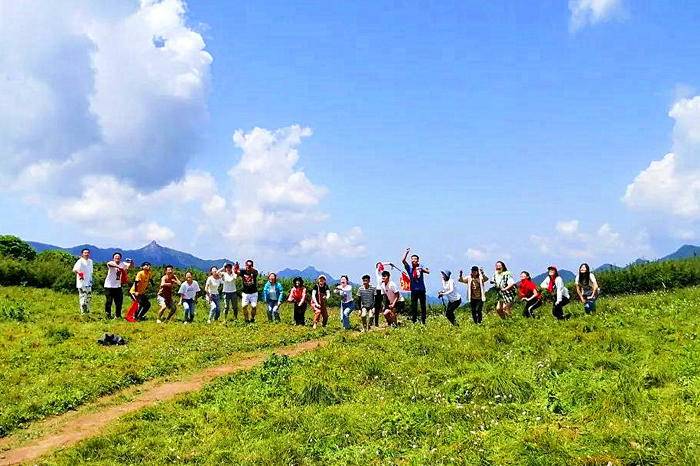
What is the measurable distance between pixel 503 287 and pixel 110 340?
1477cm

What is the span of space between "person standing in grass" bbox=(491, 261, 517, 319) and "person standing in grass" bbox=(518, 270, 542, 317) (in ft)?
1.39

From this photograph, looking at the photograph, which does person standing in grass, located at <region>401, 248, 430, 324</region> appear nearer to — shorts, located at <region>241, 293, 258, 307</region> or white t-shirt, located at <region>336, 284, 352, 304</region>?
white t-shirt, located at <region>336, 284, 352, 304</region>

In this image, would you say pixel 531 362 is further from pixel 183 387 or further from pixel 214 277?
pixel 214 277

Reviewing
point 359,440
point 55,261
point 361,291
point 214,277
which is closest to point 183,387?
point 359,440

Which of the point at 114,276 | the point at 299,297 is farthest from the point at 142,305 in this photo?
the point at 299,297

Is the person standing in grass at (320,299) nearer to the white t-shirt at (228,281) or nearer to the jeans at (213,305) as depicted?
the white t-shirt at (228,281)

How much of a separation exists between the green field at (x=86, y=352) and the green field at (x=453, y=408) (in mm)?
2789

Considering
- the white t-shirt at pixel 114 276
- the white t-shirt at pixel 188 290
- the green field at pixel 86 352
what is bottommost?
the green field at pixel 86 352

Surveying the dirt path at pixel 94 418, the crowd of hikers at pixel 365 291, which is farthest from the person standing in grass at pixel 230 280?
the dirt path at pixel 94 418

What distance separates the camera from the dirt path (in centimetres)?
1098

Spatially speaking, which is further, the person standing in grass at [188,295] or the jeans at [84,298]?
the person standing in grass at [188,295]

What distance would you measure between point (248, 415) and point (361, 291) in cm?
1280

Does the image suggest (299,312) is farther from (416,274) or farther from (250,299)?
(416,274)

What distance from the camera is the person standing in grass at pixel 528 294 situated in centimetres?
2200
